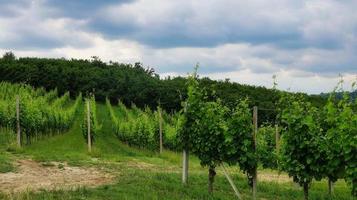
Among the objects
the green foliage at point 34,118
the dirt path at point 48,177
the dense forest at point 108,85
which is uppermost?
the dense forest at point 108,85

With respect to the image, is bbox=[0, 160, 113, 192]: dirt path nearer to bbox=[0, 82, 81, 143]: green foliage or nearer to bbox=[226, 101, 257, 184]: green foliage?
bbox=[226, 101, 257, 184]: green foliage

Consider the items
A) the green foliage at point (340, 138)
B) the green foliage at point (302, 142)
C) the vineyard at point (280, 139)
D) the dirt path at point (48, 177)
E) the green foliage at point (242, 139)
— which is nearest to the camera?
the green foliage at point (340, 138)

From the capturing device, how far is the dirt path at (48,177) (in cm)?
1246

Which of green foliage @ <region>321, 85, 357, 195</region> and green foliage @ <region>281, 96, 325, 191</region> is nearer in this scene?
green foliage @ <region>321, 85, 357, 195</region>

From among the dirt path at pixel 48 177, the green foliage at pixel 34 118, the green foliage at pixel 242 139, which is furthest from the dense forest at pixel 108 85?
the green foliage at pixel 242 139

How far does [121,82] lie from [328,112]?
6248 cm

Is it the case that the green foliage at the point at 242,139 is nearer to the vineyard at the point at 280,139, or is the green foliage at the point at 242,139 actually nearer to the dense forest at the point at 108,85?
the vineyard at the point at 280,139

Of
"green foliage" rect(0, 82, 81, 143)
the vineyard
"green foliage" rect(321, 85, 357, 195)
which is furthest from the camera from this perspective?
"green foliage" rect(0, 82, 81, 143)

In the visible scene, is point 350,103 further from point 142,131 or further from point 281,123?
point 142,131

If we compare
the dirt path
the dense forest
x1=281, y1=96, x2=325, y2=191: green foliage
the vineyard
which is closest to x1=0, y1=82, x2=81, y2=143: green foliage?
the dirt path

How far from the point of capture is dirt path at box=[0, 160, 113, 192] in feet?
40.9

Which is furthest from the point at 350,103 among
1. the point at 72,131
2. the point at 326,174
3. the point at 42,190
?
the point at 72,131

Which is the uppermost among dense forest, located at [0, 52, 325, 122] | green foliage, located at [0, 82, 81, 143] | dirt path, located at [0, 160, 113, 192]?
dense forest, located at [0, 52, 325, 122]

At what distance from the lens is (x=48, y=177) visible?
14.3 metres
